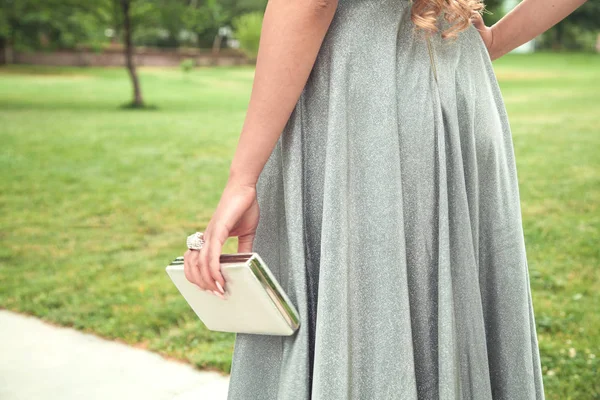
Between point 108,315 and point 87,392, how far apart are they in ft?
3.33

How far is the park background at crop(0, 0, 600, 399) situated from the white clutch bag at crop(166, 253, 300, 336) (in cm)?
163

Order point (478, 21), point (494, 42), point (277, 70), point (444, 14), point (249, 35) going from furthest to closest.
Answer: point (249, 35) → point (494, 42) → point (478, 21) → point (444, 14) → point (277, 70)

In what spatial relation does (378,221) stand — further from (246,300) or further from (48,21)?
(48,21)

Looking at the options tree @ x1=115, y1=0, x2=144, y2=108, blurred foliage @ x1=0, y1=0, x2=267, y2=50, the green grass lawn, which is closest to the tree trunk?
tree @ x1=115, y1=0, x2=144, y2=108

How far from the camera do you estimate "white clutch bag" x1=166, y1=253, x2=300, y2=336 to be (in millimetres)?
1248


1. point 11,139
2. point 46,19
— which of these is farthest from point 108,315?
point 46,19

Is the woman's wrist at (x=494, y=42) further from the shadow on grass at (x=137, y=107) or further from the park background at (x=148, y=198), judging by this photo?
the shadow on grass at (x=137, y=107)

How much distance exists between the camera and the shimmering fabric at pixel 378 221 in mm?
1306

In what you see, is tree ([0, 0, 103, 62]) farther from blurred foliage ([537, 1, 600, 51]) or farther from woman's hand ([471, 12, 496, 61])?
blurred foliage ([537, 1, 600, 51])

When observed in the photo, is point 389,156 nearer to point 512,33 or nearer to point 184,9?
point 512,33

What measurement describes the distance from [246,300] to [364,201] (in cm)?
29

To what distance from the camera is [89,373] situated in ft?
9.48

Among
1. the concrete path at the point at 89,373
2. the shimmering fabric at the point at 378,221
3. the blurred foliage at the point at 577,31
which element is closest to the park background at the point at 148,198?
the concrete path at the point at 89,373

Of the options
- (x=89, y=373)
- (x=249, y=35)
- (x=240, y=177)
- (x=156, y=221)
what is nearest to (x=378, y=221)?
(x=240, y=177)
